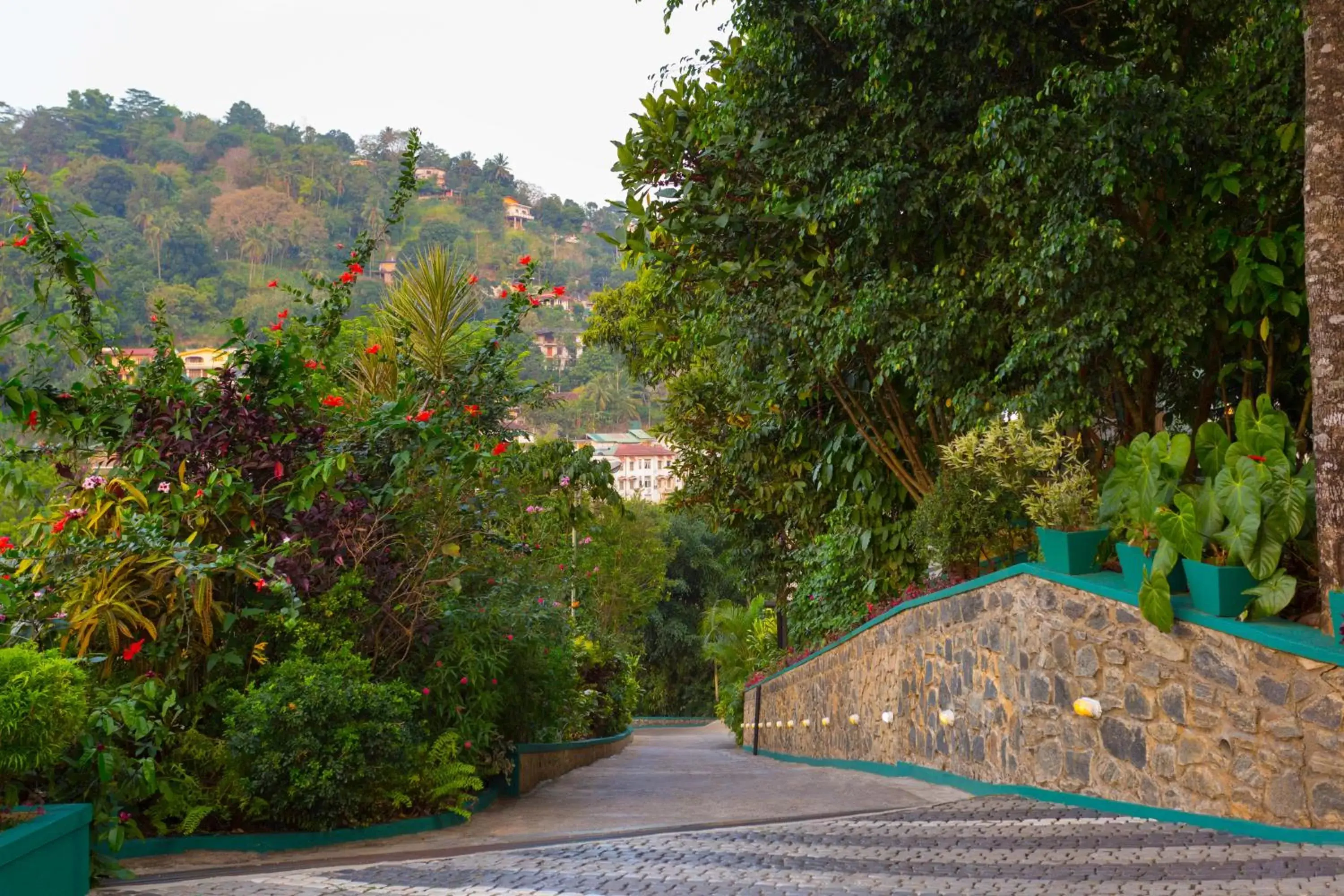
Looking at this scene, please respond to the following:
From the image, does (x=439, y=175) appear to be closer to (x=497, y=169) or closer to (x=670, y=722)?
(x=497, y=169)

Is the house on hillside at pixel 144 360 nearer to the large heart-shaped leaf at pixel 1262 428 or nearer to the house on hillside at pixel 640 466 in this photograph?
the large heart-shaped leaf at pixel 1262 428

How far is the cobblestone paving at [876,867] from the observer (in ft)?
14.4

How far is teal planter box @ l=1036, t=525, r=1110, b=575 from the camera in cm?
630

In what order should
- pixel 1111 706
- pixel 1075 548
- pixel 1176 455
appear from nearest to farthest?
1. pixel 1176 455
2. pixel 1111 706
3. pixel 1075 548

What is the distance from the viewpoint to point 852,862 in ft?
16.5

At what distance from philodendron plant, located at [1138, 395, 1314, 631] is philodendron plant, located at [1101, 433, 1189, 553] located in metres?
0.10

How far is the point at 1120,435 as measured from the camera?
338 inches

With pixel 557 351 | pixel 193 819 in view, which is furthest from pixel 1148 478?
pixel 557 351

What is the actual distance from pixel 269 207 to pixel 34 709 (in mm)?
86525

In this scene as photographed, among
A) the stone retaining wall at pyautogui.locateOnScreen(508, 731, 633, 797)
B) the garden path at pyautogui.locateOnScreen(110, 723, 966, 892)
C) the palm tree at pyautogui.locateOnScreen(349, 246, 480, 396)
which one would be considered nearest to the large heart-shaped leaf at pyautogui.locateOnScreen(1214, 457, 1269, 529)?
the garden path at pyautogui.locateOnScreen(110, 723, 966, 892)

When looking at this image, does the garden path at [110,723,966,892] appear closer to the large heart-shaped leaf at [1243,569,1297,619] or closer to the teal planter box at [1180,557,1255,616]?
the teal planter box at [1180,557,1255,616]

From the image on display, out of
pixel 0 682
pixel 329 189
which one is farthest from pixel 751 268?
pixel 329 189

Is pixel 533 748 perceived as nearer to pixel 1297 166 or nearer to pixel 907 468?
pixel 907 468

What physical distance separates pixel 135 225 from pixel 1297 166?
7507cm
